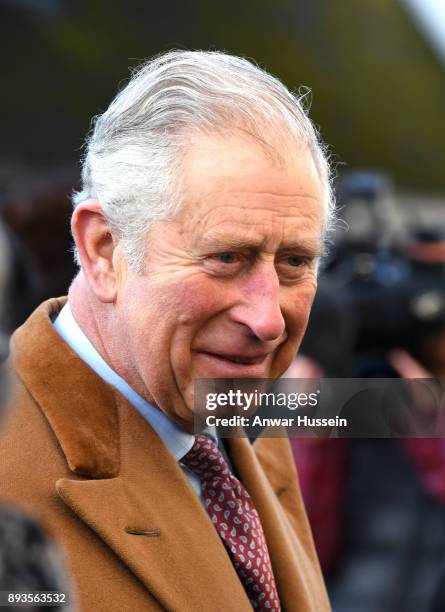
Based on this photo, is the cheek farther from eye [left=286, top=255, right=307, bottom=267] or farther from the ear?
the ear

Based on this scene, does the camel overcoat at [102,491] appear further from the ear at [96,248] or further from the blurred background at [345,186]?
the blurred background at [345,186]

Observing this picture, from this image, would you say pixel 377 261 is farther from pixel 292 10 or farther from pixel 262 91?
pixel 292 10

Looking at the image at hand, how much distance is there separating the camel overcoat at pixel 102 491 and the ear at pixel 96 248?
118 mm

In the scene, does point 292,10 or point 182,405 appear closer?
point 182,405

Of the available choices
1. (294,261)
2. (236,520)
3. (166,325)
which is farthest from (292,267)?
(236,520)

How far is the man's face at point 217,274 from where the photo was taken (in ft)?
5.61

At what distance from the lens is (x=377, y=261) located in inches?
193

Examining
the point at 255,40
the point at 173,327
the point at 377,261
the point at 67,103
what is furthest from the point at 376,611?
the point at 255,40

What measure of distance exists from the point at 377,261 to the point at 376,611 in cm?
176

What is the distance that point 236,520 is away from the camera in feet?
6.23

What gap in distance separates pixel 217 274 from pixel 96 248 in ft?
0.72

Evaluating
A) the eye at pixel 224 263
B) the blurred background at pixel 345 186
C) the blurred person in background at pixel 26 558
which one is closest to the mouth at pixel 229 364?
the eye at pixel 224 263

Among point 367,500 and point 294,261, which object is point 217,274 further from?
point 367,500

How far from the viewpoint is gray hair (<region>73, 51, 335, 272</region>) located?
173 cm
